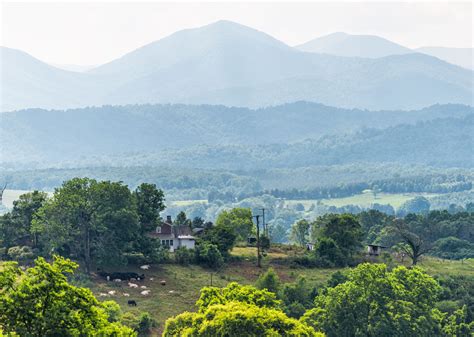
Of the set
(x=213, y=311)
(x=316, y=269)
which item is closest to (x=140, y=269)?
(x=316, y=269)

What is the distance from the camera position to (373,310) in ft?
235

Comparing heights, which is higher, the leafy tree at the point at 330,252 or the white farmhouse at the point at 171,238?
the white farmhouse at the point at 171,238

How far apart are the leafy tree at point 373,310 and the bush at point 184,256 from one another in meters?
33.6

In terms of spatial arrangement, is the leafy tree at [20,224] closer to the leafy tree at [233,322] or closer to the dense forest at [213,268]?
the dense forest at [213,268]

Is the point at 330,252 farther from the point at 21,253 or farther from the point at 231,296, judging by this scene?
the point at 231,296

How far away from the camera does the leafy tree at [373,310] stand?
234 ft

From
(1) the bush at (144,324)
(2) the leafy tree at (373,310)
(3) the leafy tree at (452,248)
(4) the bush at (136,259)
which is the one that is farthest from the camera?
(3) the leafy tree at (452,248)

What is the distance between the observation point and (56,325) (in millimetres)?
40062

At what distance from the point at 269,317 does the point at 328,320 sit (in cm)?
1970

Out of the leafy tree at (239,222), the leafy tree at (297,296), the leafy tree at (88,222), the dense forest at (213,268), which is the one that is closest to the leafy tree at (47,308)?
the dense forest at (213,268)

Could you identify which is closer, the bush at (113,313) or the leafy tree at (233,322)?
the leafy tree at (233,322)

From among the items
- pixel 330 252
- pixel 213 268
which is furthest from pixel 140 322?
pixel 330 252

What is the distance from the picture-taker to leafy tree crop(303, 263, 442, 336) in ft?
234

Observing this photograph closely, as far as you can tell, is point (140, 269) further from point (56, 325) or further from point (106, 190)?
point (56, 325)
